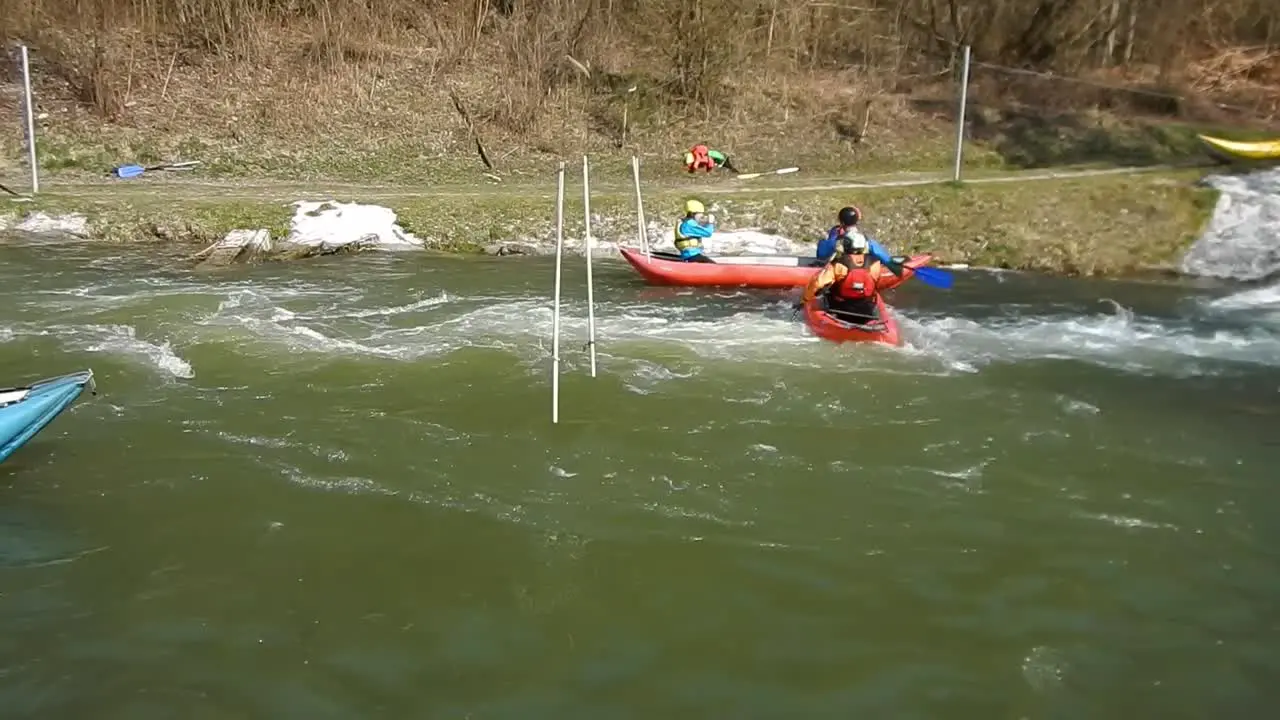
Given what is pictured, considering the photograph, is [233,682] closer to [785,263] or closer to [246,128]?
[785,263]

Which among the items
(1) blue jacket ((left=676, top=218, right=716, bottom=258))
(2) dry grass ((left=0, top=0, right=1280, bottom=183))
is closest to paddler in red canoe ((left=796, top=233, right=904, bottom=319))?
(1) blue jacket ((left=676, top=218, right=716, bottom=258))

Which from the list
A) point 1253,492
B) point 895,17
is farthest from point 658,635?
point 895,17

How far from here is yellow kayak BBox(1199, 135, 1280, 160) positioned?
54.3 ft

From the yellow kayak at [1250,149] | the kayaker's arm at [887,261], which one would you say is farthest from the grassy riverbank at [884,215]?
the kayaker's arm at [887,261]

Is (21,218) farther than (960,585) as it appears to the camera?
Yes

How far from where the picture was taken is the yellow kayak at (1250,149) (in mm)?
16547

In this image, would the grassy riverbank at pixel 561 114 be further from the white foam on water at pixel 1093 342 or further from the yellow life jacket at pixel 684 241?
the white foam on water at pixel 1093 342

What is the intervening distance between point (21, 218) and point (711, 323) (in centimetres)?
1059

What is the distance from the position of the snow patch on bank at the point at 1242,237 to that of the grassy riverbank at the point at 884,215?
23cm

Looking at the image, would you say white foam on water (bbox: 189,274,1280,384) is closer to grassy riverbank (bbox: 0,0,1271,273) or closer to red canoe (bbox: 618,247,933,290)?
red canoe (bbox: 618,247,933,290)

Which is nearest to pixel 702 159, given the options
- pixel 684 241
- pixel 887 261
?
pixel 684 241

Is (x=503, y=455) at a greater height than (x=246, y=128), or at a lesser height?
lesser

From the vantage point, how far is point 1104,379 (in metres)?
9.80

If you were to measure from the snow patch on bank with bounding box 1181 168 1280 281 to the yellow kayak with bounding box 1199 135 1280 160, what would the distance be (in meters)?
0.93
